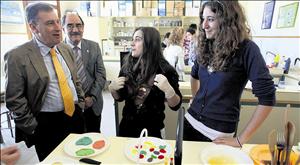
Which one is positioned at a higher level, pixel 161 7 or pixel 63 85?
pixel 161 7

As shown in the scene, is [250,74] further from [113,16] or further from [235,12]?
[113,16]

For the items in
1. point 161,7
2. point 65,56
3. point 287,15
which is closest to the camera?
point 65,56

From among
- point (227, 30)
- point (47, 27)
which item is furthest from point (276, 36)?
point (47, 27)

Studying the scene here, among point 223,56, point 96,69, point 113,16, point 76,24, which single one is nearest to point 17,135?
point 96,69

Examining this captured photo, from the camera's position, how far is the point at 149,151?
3.59ft

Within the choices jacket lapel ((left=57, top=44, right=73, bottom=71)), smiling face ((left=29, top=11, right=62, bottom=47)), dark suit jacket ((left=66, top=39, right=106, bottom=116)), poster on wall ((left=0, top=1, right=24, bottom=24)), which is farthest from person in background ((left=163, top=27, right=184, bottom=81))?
poster on wall ((left=0, top=1, right=24, bottom=24))

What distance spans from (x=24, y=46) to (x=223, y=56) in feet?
4.42

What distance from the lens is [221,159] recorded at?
1014 mm

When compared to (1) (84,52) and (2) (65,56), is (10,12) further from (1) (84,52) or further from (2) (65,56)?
(1) (84,52)

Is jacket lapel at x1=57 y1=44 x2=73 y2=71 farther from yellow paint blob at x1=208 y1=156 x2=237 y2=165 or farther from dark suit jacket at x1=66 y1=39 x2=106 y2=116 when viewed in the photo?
yellow paint blob at x1=208 y1=156 x2=237 y2=165

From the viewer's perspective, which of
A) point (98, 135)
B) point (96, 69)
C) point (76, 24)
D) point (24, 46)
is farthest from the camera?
point (96, 69)

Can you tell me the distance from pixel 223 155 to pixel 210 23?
72 centimetres

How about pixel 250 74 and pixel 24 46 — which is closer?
pixel 250 74

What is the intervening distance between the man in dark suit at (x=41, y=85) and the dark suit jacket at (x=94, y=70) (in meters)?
0.39
